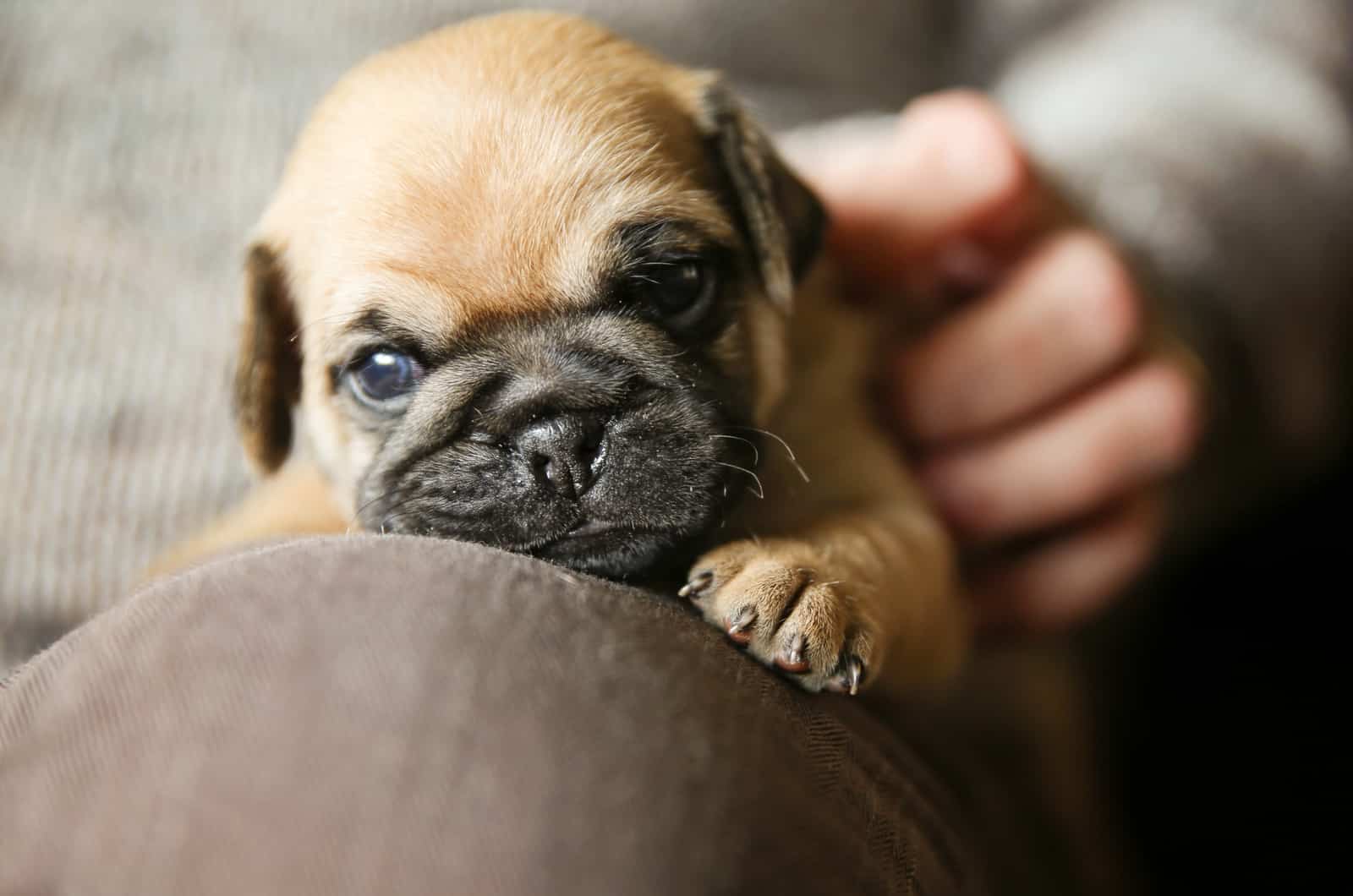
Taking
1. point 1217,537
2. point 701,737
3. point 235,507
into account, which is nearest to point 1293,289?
point 1217,537

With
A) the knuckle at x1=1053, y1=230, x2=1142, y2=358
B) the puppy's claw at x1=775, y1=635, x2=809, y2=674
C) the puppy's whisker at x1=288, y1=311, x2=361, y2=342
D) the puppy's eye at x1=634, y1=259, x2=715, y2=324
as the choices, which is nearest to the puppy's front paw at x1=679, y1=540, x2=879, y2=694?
the puppy's claw at x1=775, y1=635, x2=809, y2=674

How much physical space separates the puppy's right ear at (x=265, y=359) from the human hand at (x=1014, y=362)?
1.42 metres

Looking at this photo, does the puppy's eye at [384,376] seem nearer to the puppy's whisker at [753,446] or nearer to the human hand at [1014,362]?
the puppy's whisker at [753,446]

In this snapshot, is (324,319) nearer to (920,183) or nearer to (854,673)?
(854,673)

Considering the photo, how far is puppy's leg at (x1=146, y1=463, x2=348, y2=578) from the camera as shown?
2330 mm

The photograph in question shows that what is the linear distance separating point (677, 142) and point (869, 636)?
3.65 feet

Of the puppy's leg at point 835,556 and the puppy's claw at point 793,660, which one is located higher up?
the puppy's claw at point 793,660

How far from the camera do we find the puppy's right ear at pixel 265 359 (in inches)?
85.3

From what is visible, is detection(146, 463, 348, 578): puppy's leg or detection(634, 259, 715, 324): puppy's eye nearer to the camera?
detection(634, 259, 715, 324): puppy's eye

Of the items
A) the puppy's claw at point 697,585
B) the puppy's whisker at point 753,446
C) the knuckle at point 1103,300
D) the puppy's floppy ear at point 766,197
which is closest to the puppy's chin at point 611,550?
the puppy's claw at point 697,585

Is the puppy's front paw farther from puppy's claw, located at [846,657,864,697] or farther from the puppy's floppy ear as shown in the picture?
the puppy's floppy ear

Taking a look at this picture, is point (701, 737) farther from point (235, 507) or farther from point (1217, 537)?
point (1217, 537)

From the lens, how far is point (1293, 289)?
3115 millimetres

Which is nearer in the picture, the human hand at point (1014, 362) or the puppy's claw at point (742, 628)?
the puppy's claw at point (742, 628)
